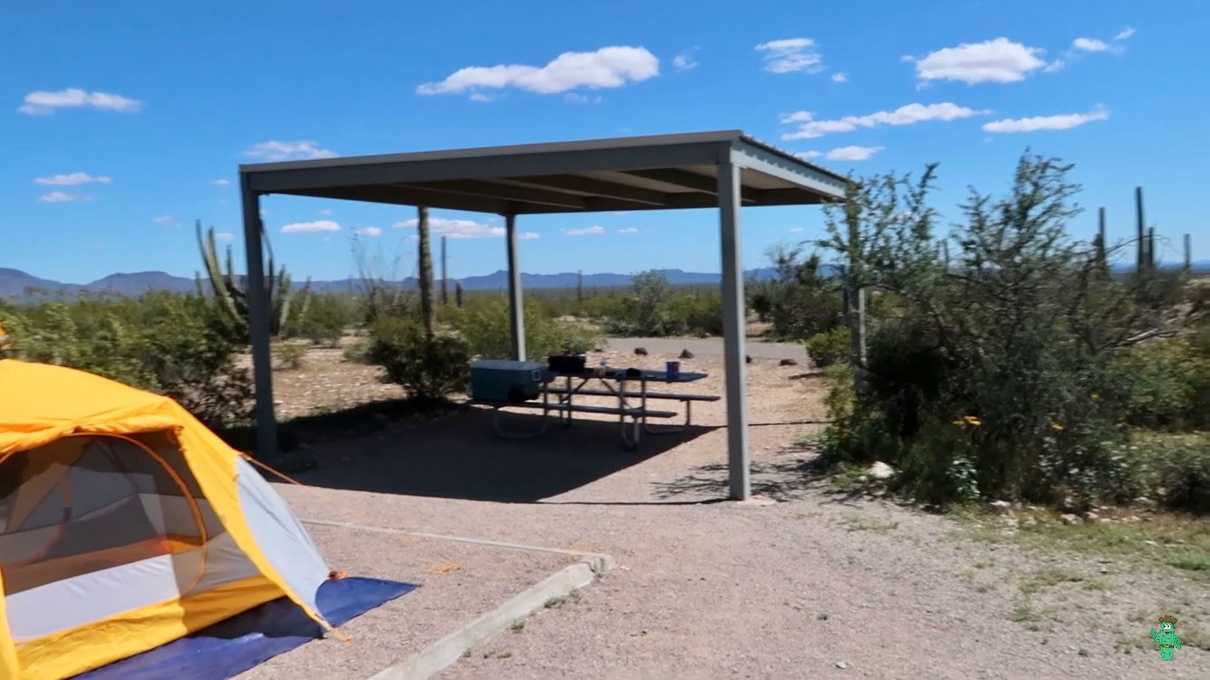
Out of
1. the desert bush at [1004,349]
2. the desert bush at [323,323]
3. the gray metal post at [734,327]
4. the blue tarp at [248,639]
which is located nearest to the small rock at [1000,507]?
the desert bush at [1004,349]

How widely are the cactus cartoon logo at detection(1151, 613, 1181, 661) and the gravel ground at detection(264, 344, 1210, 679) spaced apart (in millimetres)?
57

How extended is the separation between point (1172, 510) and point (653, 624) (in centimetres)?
489

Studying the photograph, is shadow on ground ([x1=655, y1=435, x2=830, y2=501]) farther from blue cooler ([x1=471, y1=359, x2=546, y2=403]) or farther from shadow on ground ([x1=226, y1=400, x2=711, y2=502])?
blue cooler ([x1=471, y1=359, x2=546, y2=403])

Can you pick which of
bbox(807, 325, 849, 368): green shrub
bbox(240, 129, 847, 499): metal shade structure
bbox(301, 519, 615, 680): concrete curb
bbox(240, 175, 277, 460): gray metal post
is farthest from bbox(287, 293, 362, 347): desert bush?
bbox(301, 519, 615, 680): concrete curb

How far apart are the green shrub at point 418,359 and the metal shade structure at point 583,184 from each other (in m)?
1.82

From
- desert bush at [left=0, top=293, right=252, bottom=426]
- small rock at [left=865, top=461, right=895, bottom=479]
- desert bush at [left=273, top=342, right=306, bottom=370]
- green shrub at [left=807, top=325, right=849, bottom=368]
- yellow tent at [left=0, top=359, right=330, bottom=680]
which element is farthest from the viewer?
desert bush at [left=273, top=342, right=306, bottom=370]

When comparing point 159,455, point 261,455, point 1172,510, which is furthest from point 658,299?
point 159,455

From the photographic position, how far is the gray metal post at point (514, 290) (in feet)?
46.2

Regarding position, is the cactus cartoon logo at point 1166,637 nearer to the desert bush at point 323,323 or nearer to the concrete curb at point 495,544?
the concrete curb at point 495,544

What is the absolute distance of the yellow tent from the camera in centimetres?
455

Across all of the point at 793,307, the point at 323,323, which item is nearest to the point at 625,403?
the point at 793,307

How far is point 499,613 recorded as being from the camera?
4828 millimetres

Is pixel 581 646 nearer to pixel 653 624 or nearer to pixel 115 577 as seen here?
pixel 653 624

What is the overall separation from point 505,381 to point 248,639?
6.60 m
